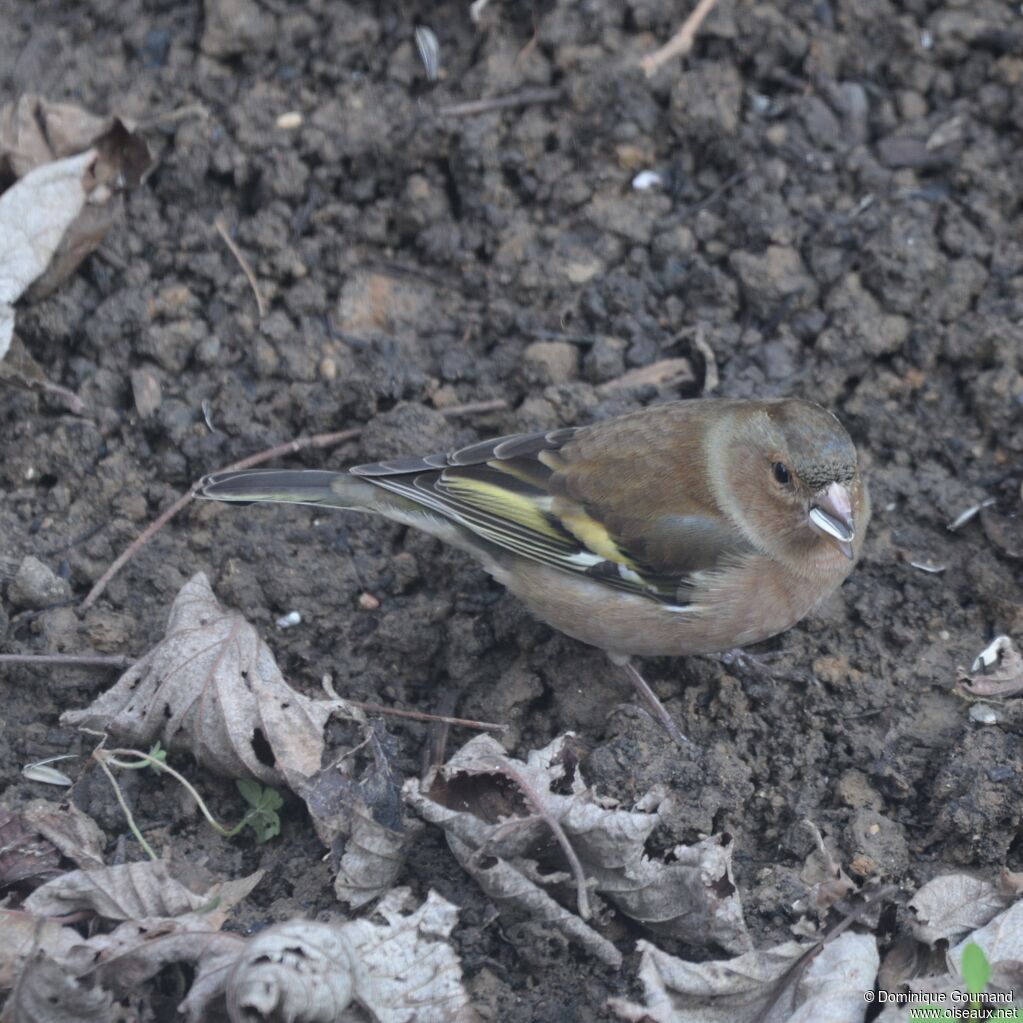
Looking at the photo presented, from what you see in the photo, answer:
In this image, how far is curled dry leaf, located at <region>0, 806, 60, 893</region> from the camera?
3842mm

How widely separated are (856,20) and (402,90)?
211cm

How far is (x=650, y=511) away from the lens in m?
4.68

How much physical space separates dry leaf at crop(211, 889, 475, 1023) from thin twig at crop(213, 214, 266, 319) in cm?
262

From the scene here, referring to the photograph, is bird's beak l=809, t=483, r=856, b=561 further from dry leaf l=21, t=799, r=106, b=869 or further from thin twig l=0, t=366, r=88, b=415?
thin twig l=0, t=366, r=88, b=415

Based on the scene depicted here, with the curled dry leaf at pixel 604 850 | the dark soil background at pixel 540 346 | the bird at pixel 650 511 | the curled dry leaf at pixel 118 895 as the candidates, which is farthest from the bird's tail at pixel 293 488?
the curled dry leaf at pixel 118 895

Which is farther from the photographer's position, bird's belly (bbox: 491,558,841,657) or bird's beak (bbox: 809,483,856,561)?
bird's belly (bbox: 491,558,841,657)

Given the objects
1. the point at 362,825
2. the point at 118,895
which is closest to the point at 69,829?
the point at 118,895

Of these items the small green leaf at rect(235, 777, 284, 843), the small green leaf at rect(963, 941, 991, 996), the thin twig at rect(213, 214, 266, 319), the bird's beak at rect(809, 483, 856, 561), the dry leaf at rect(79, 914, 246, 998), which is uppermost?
the thin twig at rect(213, 214, 266, 319)

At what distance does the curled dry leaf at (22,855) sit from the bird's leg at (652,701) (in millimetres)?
1950

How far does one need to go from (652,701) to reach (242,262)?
253cm

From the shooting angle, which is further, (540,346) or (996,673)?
(540,346)

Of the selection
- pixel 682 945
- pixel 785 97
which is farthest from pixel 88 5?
pixel 682 945

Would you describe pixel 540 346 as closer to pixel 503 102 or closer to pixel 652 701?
pixel 503 102

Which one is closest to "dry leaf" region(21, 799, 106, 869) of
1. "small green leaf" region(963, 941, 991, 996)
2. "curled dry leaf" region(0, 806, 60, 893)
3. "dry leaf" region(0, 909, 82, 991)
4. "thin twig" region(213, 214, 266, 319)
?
"curled dry leaf" region(0, 806, 60, 893)
